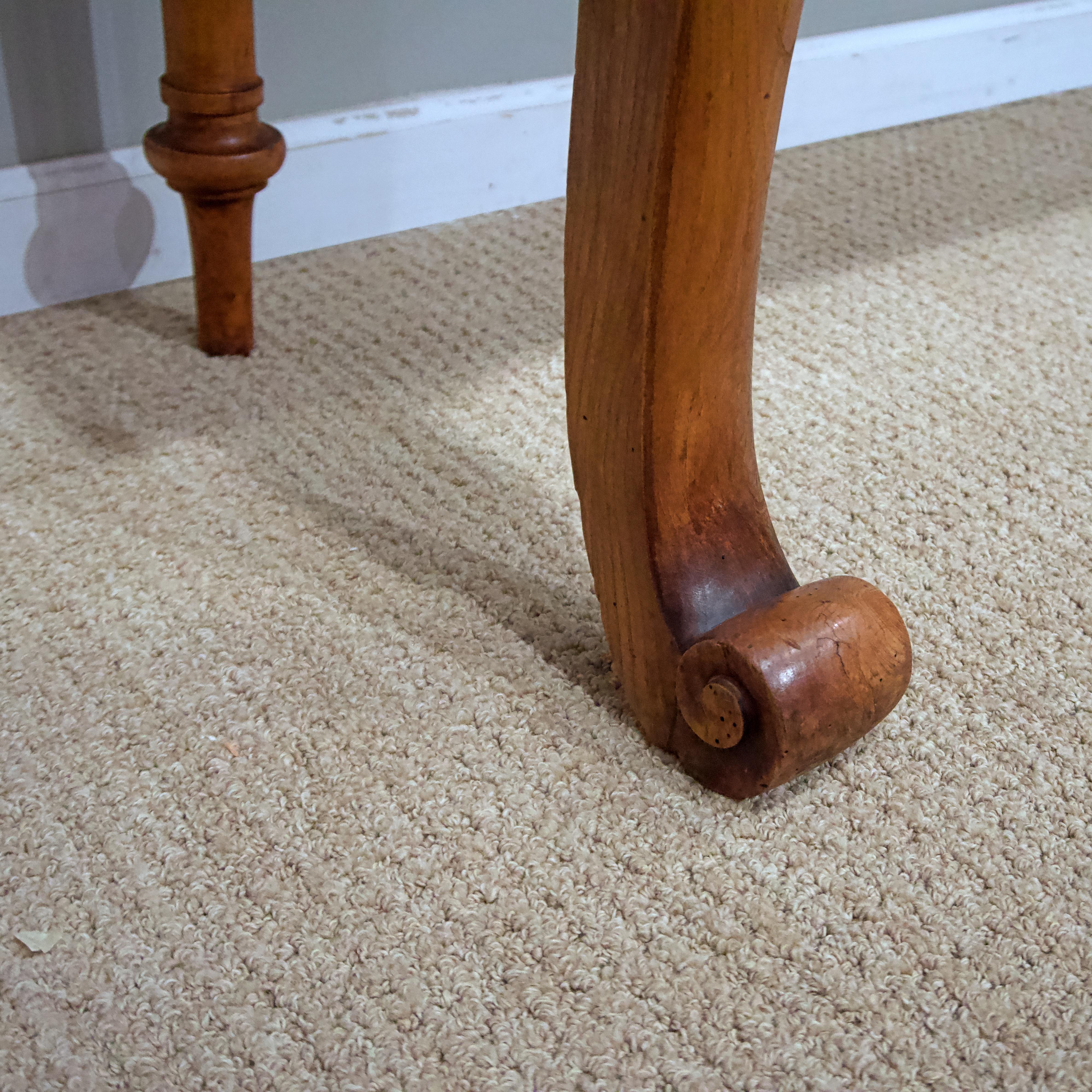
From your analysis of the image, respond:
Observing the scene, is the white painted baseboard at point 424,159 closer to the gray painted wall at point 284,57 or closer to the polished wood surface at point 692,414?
the gray painted wall at point 284,57

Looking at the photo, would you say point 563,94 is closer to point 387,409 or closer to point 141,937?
point 387,409

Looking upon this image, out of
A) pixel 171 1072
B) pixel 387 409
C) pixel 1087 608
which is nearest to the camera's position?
pixel 171 1072

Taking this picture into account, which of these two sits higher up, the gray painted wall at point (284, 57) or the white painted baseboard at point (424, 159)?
the gray painted wall at point (284, 57)

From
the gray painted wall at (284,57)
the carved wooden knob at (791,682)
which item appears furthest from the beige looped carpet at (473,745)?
the gray painted wall at (284,57)

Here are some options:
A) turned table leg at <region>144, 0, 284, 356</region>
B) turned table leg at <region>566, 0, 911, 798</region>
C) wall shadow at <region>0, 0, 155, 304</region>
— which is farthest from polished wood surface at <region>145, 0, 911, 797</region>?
wall shadow at <region>0, 0, 155, 304</region>

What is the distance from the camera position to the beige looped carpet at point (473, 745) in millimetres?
419

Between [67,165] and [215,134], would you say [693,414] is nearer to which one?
[215,134]

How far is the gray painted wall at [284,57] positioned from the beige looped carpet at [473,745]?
0.14 m

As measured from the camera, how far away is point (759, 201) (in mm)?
466

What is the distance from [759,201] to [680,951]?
294 mm

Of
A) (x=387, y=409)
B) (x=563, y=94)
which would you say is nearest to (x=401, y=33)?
(x=563, y=94)

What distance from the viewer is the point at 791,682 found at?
0.46 meters

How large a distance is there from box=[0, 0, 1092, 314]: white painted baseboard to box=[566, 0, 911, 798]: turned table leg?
1.76ft

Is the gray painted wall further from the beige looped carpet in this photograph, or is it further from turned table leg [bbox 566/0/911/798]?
turned table leg [bbox 566/0/911/798]
